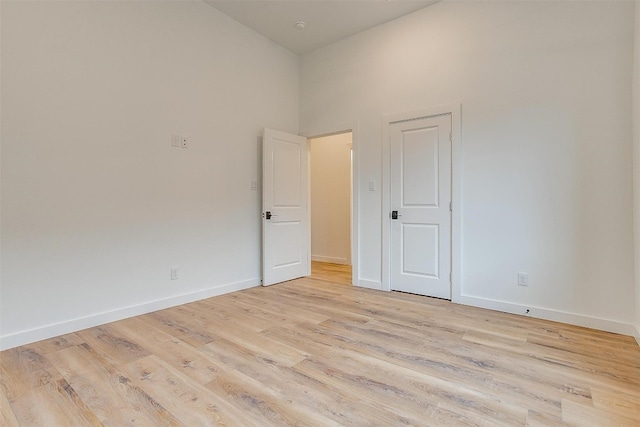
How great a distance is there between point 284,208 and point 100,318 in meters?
2.29

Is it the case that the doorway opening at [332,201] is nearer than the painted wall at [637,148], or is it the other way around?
the painted wall at [637,148]

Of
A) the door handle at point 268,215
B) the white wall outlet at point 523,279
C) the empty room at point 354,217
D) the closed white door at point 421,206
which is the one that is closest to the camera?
the empty room at point 354,217

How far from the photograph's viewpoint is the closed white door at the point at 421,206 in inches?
133

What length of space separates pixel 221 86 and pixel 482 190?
309 cm

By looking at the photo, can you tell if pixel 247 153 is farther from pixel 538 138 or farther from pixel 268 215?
pixel 538 138

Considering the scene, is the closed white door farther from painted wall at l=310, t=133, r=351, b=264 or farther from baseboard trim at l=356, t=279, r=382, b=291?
painted wall at l=310, t=133, r=351, b=264

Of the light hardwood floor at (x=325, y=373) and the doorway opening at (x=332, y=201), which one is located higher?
the doorway opening at (x=332, y=201)

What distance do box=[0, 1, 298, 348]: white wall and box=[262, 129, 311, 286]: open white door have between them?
7.2 inches

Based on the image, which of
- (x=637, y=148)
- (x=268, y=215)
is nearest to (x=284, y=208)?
(x=268, y=215)

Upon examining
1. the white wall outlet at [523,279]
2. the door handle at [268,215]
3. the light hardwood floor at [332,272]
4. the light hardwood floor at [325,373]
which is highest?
the door handle at [268,215]

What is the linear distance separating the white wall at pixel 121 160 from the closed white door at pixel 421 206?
5.82ft

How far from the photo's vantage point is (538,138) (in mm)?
2809

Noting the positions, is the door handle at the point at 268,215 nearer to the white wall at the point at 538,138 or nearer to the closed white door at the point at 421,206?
the closed white door at the point at 421,206

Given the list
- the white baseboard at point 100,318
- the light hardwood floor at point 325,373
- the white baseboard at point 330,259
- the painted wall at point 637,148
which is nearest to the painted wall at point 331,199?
the white baseboard at point 330,259
